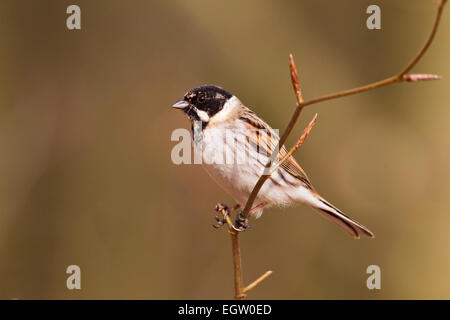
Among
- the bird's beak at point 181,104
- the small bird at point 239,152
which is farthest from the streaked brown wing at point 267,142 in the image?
the bird's beak at point 181,104

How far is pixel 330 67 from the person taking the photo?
20.9ft

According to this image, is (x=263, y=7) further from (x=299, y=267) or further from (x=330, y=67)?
(x=299, y=267)

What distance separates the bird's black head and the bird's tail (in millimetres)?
970

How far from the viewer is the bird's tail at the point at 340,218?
3.92 m

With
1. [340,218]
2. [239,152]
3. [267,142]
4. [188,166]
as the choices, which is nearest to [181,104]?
[239,152]

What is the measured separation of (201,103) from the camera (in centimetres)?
386

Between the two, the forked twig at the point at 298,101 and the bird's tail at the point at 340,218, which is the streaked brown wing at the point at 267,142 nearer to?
the bird's tail at the point at 340,218

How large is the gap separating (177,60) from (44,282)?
251 cm

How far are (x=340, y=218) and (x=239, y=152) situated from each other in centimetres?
84

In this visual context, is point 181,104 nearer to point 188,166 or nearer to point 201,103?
point 201,103

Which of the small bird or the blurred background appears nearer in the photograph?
the small bird

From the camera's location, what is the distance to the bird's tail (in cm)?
392

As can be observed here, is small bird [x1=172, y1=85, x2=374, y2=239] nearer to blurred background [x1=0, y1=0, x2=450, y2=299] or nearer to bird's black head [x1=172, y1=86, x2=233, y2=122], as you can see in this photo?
bird's black head [x1=172, y1=86, x2=233, y2=122]

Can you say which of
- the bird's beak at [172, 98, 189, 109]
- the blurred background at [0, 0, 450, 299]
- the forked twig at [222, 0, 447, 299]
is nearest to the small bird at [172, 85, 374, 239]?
the bird's beak at [172, 98, 189, 109]
